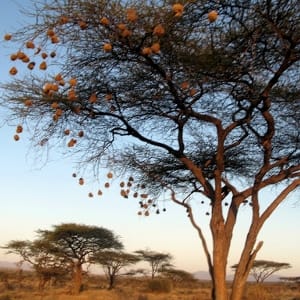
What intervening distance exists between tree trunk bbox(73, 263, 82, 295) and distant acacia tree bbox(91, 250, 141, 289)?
6.76 feet

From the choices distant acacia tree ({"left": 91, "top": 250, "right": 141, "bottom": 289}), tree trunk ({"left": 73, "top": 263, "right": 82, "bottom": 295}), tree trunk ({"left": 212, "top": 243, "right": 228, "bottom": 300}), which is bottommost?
tree trunk ({"left": 212, "top": 243, "right": 228, "bottom": 300})

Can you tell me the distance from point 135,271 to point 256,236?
1824 inches

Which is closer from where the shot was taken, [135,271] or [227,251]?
[227,251]

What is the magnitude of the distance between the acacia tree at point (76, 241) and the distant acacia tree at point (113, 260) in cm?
147

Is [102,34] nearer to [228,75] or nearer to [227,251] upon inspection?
[228,75]

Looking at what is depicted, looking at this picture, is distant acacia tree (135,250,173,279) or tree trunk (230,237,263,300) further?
distant acacia tree (135,250,173,279)

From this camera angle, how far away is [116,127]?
10.2 m

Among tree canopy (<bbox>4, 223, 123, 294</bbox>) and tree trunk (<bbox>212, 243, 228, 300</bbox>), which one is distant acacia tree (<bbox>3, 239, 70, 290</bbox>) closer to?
tree canopy (<bbox>4, 223, 123, 294</bbox>)

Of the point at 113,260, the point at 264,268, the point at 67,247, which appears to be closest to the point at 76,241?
the point at 67,247

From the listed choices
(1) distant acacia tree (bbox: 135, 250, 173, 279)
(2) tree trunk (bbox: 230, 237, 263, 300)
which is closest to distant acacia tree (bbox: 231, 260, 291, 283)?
(1) distant acacia tree (bbox: 135, 250, 173, 279)

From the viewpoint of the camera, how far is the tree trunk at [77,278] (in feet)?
105

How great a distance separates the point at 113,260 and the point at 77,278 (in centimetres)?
835

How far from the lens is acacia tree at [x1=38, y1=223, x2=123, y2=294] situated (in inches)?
1405

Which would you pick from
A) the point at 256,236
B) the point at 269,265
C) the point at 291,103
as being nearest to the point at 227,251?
the point at 256,236
